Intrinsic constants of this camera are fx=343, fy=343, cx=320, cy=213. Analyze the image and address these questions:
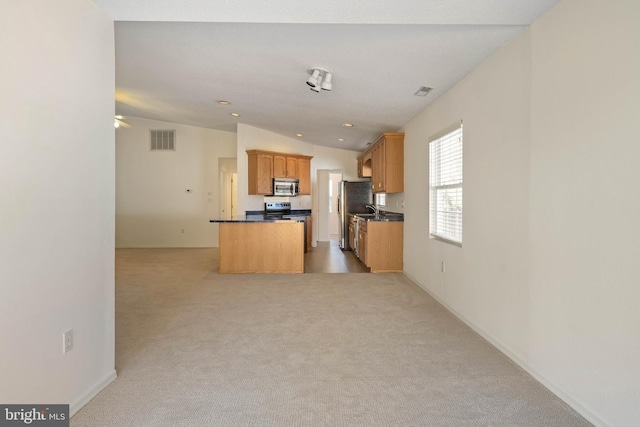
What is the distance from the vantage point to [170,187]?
8.57 m

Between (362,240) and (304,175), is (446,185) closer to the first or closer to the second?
(362,240)

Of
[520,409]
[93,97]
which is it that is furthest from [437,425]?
[93,97]

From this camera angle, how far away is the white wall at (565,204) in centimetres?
160

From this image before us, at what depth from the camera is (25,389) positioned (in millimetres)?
1547

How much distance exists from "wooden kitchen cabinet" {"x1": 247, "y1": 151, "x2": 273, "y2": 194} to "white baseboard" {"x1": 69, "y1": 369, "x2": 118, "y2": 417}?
5.38 m

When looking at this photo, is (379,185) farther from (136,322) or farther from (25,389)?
(25,389)

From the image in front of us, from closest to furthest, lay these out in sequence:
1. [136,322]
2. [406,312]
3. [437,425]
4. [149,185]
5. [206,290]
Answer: [437,425], [136,322], [406,312], [206,290], [149,185]

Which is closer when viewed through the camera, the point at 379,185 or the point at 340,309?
the point at 340,309

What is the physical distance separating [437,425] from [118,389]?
1830mm

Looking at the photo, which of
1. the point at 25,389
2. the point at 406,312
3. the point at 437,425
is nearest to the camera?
the point at 25,389

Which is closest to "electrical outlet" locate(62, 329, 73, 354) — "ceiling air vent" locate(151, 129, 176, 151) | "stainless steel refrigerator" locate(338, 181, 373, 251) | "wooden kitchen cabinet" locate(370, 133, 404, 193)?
"wooden kitchen cabinet" locate(370, 133, 404, 193)

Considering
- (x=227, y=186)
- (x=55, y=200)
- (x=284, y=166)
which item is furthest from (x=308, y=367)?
(x=227, y=186)

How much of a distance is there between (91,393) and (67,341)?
0.38 m

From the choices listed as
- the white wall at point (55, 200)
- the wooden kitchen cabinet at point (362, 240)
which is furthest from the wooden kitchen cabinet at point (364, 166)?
the white wall at point (55, 200)
